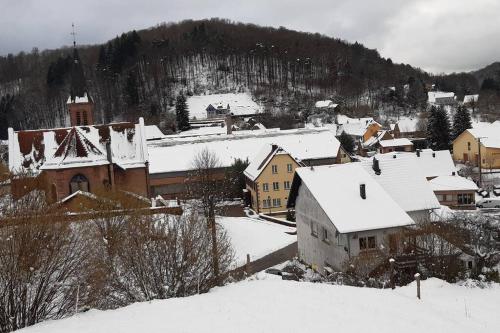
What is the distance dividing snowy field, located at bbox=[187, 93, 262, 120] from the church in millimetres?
95233

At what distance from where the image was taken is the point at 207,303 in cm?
1410

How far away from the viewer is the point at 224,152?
62.5m

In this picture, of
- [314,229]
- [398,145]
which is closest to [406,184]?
[314,229]

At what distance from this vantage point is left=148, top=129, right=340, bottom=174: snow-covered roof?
198 feet

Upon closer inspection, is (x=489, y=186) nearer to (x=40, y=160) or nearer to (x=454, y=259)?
(x=454, y=259)

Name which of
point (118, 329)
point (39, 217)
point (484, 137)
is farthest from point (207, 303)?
point (484, 137)

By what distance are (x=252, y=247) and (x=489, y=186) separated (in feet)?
104

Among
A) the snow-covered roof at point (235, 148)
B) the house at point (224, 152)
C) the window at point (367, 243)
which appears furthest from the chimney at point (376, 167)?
the snow-covered roof at point (235, 148)

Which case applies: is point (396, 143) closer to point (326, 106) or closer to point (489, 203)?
point (489, 203)

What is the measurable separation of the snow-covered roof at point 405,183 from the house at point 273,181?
1639 cm

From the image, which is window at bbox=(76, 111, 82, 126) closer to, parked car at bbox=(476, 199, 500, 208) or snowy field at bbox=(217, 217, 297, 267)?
snowy field at bbox=(217, 217, 297, 267)

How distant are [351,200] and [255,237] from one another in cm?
1141

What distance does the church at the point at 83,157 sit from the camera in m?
38.2

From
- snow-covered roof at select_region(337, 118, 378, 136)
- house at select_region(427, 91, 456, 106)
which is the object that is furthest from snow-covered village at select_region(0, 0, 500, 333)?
house at select_region(427, 91, 456, 106)
